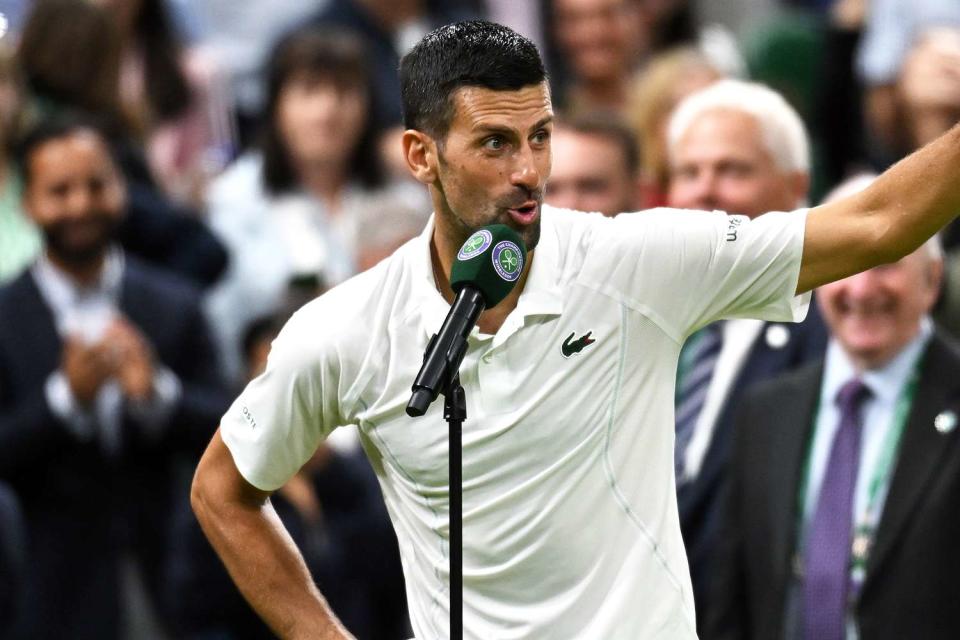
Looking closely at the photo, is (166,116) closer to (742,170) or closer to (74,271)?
(74,271)

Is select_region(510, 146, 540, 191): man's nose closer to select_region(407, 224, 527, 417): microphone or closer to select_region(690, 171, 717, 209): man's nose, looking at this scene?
select_region(407, 224, 527, 417): microphone

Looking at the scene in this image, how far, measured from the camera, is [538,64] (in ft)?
11.6

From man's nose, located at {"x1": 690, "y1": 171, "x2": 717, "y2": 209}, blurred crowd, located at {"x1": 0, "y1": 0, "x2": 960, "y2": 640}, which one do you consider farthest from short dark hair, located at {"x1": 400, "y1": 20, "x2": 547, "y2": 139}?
man's nose, located at {"x1": 690, "y1": 171, "x2": 717, "y2": 209}

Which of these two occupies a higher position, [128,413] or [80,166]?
[80,166]

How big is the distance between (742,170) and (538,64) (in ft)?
7.35

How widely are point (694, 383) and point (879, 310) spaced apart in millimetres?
606

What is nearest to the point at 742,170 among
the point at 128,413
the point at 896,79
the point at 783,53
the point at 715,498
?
the point at 715,498

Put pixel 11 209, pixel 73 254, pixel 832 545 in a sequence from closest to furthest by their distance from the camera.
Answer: pixel 832 545, pixel 73 254, pixel 11 209

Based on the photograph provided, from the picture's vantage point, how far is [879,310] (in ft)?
16.9

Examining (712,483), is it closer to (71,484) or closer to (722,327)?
(722,327)

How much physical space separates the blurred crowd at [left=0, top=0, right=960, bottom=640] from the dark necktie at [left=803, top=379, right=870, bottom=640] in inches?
0.6

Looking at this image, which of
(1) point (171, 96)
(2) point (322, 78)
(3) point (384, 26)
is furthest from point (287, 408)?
(3) point (384, 26)

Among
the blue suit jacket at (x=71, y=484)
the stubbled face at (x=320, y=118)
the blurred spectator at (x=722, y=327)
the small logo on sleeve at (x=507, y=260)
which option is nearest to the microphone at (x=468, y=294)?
the small logo on sleeve at (x=507, y=260)

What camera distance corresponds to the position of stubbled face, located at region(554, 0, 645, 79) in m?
8.48
